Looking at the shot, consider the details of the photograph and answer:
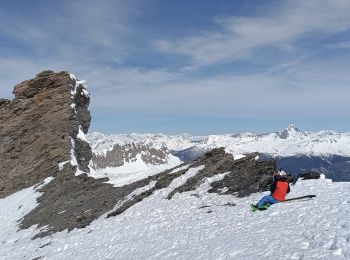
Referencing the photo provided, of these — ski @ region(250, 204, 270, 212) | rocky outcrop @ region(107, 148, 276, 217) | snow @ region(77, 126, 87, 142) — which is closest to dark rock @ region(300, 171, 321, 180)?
rocky outcrop @ region(107, 148, 276, 217)

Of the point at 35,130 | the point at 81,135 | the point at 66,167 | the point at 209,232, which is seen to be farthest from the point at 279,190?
the point at 35,130

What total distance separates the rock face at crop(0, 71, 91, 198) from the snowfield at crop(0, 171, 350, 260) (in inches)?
801

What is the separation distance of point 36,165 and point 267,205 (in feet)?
134

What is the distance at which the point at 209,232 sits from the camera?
71.7 ft

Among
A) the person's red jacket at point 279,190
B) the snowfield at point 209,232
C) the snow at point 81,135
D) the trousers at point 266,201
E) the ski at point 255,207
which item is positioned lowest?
the snowfield at point 209,232

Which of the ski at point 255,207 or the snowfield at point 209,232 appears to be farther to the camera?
the ski at point 255,207

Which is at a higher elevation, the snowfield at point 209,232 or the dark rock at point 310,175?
the dark rock at point 310,175

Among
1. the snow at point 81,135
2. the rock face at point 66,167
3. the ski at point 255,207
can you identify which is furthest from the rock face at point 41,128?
the ski at point 255,207

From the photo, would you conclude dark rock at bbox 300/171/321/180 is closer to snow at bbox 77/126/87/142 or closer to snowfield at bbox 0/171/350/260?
snowfield at bbox 0/171/350/260

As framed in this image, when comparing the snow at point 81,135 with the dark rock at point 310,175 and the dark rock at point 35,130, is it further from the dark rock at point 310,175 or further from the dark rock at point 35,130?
the dark rock at point 310,175

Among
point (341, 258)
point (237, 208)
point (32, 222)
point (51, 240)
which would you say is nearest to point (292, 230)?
point (341, 258)

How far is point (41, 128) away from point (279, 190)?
45.4 metres

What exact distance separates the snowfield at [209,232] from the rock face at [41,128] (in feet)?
66.7

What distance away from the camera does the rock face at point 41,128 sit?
187 ft
